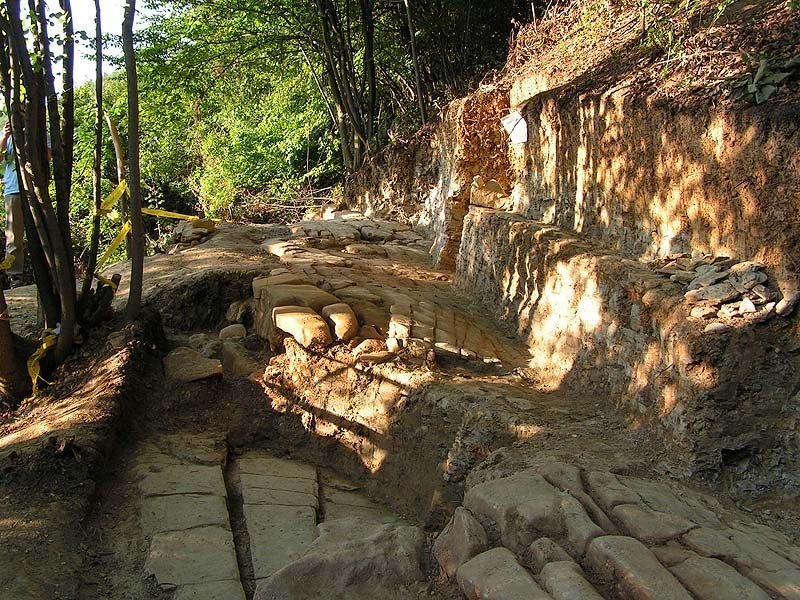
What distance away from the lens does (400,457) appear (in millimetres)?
4605

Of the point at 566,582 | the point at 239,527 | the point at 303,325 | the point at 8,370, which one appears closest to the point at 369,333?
the point at 303,325

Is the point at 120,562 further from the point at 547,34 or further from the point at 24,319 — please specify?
the point at 547,34

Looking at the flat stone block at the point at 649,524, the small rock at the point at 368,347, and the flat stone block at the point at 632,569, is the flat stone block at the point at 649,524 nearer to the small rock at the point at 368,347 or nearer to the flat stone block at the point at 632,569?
the flat stone block at the point at 632,569

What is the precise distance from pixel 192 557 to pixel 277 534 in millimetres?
525

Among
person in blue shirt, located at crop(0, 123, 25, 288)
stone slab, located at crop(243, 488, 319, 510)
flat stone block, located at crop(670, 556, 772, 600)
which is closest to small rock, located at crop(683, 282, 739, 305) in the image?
flat stone block, located at crop(670, 556, 772, 600)

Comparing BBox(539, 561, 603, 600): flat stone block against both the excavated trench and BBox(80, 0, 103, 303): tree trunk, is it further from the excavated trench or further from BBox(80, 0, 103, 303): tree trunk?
BBox(80, 0, 103, 303): tree trunk

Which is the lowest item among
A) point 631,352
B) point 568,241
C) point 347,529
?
point 347,529

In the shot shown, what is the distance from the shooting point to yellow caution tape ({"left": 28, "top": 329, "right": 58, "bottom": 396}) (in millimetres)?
5219

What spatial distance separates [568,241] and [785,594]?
356cm

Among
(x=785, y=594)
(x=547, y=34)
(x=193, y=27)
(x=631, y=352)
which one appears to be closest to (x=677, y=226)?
(x=631, y=352)

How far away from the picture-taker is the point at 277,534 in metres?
3.86

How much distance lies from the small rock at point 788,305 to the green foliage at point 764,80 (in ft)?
3.53

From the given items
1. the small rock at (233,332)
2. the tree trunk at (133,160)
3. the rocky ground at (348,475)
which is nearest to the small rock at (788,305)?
the rocky ground at (348,475)

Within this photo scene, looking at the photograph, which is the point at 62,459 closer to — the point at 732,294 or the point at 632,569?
the point at 632,569
